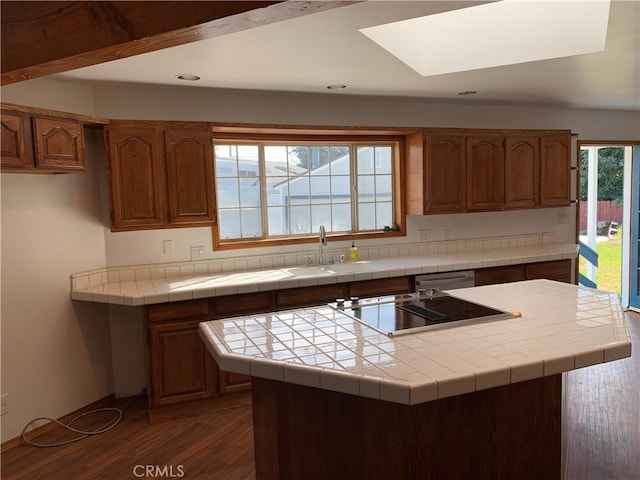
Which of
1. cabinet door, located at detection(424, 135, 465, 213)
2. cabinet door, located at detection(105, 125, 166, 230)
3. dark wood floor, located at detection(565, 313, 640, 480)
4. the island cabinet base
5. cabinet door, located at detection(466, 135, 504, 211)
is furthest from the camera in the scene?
cabinet door, located at detection(466, 135, 504, 211)

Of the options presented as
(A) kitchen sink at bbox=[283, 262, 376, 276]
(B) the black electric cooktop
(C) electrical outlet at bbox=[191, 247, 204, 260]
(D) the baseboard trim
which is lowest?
(D) the baseboard trim

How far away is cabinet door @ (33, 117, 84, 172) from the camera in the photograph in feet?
9.09

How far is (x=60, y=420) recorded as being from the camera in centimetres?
324

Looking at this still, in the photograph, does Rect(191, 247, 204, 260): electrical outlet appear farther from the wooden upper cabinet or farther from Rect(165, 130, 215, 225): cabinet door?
the wooden upper cabinet

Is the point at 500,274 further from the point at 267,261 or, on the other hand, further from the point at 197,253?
the point at 197,253

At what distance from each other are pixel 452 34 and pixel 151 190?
2272 mm

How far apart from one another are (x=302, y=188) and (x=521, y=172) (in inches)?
81.9

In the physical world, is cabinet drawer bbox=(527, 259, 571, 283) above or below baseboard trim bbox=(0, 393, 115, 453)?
above

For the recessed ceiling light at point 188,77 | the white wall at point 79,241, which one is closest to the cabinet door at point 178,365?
the white wall at point 79,241

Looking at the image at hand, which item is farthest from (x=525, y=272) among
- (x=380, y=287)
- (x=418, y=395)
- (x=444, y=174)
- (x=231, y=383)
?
(x=418, y=395)

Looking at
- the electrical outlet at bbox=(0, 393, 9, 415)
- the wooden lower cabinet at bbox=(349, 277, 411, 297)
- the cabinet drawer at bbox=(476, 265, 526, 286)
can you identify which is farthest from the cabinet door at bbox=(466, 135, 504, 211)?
the electrical outlet at bbox=(0, 393, 9, 415)

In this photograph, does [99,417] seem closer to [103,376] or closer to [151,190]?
[103,376]

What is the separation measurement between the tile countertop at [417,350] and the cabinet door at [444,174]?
1947mm

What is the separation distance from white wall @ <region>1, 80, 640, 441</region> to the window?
0.25 metres
